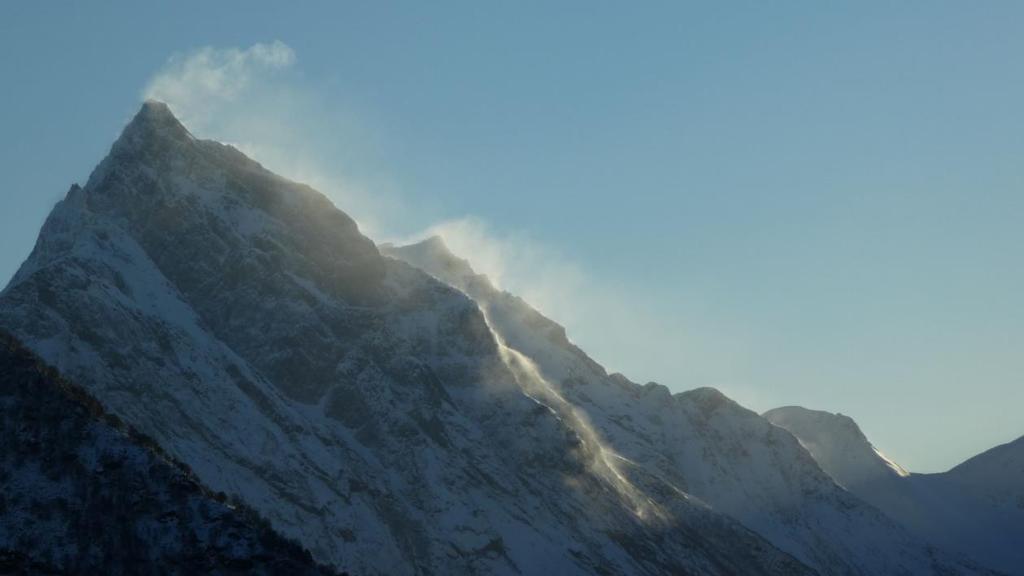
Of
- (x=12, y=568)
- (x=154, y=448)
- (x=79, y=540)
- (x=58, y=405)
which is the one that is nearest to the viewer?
(x=12, y=568)

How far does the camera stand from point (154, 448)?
415ft

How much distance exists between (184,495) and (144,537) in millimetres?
4703

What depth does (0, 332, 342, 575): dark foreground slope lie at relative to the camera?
A: 106875 millimetres

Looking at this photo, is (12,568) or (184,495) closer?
(12,568)

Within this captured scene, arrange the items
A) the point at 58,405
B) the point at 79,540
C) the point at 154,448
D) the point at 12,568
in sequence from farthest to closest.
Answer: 1. the point at 154,448
2. the point at 58,405
3. the point at 79,540
4. the point at 12,568

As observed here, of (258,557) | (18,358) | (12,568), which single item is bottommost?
(12,568)

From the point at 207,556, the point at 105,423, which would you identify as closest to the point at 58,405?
the point at 105,423

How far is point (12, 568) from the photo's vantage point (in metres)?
102

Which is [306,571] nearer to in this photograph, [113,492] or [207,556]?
[207,556]

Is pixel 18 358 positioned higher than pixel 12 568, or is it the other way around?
pixel 18 358

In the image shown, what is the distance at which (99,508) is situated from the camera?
111 meters

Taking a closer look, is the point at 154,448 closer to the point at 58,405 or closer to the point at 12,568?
the point at 58,405

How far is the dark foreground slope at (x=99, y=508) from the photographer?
106875 mm

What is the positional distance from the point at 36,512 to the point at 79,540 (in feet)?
13.8
